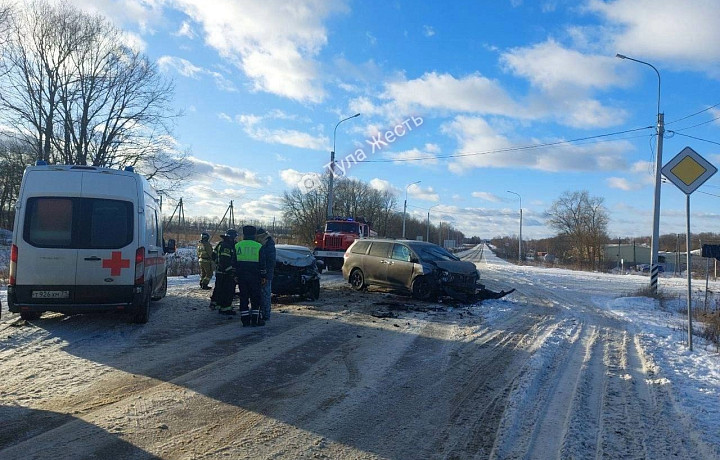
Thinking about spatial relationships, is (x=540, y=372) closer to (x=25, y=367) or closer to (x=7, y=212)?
(x=25, y=367)

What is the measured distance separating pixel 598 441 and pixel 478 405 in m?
1.17

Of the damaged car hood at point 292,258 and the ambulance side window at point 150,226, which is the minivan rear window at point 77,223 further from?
the damaged car hood at point 292,258

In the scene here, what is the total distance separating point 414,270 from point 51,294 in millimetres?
8472

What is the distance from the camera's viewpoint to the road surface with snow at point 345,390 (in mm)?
4105

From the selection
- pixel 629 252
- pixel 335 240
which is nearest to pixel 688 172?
pixel 335 240

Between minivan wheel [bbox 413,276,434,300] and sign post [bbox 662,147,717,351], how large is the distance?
20.7 feet

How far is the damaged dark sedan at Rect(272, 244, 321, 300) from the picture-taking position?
1241 centimetres

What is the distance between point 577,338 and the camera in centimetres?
911

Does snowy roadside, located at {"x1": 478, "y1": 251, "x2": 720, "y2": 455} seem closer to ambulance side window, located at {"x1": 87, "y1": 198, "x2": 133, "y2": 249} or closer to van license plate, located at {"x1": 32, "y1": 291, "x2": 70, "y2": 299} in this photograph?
ambulance side window, located at {"x1": 87, "y1": 198, "x2": 133, "y2": 249}

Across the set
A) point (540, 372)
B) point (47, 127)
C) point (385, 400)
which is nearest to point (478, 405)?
point (385, 400)

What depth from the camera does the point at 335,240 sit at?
80.1 feet

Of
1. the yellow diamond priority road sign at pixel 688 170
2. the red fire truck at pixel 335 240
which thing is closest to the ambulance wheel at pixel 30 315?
the yellow diamond priority road sign at pixel 688 170

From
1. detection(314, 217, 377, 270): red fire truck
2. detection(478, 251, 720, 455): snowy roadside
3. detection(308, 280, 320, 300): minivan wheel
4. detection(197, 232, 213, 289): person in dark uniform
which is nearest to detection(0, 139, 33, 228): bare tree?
detection(314, 217, 377, 270): red fire truck

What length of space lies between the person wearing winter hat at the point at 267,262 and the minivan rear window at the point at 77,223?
2152 millimetres
